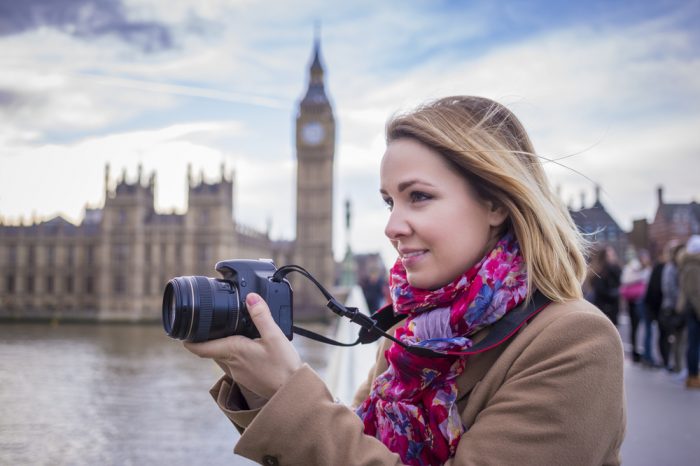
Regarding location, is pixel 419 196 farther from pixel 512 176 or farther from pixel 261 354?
pixel 261 354

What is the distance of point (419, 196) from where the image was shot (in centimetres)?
101

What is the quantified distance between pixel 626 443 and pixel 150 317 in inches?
1502

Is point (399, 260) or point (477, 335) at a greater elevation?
point (399, 260)

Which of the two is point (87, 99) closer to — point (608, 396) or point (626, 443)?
point (626, 443)

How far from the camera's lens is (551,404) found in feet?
2.72

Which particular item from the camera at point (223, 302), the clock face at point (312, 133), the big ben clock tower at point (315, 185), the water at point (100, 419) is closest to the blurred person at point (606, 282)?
the water at point (100, 419)

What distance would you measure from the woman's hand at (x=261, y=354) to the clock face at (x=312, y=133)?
160ft

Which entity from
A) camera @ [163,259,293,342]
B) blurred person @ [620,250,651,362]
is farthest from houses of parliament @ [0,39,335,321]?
camera @ [163,259,293,342]

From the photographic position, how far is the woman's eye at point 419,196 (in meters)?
1.00

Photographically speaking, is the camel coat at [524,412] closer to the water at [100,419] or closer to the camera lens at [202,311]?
the camera lens at [202,311]

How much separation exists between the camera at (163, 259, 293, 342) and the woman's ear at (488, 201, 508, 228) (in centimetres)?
36

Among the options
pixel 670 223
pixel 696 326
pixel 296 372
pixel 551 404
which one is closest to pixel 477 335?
pixel 551 404

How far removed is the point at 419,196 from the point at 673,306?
5151 millimetres

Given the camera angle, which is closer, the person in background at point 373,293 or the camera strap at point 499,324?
the camera strap at point 499,324
